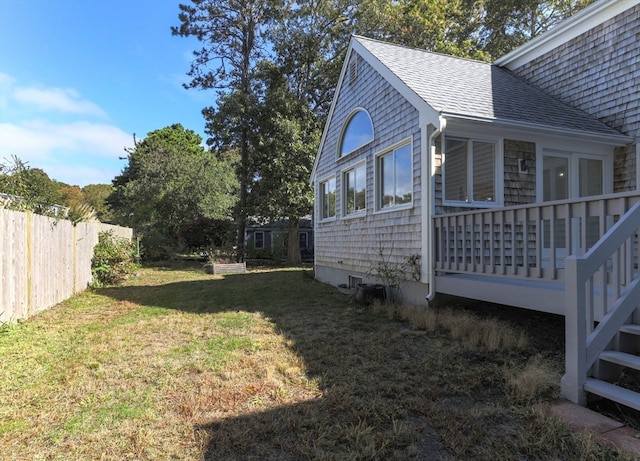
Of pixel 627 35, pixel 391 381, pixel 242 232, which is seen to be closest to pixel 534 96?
pixel 627 35

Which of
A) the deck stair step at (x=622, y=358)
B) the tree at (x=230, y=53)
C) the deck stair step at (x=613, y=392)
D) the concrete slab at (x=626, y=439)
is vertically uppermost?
the tree at (x=230, y=53)

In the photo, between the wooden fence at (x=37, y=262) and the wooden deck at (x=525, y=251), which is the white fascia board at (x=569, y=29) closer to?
the wooden deck at (x=525, y=251)

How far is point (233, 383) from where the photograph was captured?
3.47 meters

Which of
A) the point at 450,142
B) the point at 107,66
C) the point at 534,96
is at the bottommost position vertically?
the point at 450,142

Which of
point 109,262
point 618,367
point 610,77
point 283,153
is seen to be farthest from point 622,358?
point 283,153

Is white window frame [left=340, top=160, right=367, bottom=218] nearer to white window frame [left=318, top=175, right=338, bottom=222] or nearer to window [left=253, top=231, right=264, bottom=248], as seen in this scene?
white window frame [left=318, top=175, right=338, bottom=222]

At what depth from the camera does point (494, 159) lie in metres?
6.48

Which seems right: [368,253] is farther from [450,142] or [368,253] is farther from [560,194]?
[560,194]

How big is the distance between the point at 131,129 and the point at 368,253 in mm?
33103

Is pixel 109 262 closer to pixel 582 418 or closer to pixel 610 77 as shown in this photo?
pixel 582 418

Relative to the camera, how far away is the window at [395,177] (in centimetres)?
698

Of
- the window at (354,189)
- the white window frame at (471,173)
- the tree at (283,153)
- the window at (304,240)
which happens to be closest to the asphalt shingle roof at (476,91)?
the white window frame at (471,173)

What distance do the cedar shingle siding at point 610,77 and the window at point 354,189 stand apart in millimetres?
4661

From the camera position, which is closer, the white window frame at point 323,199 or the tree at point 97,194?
the white window frame at point 323,199
